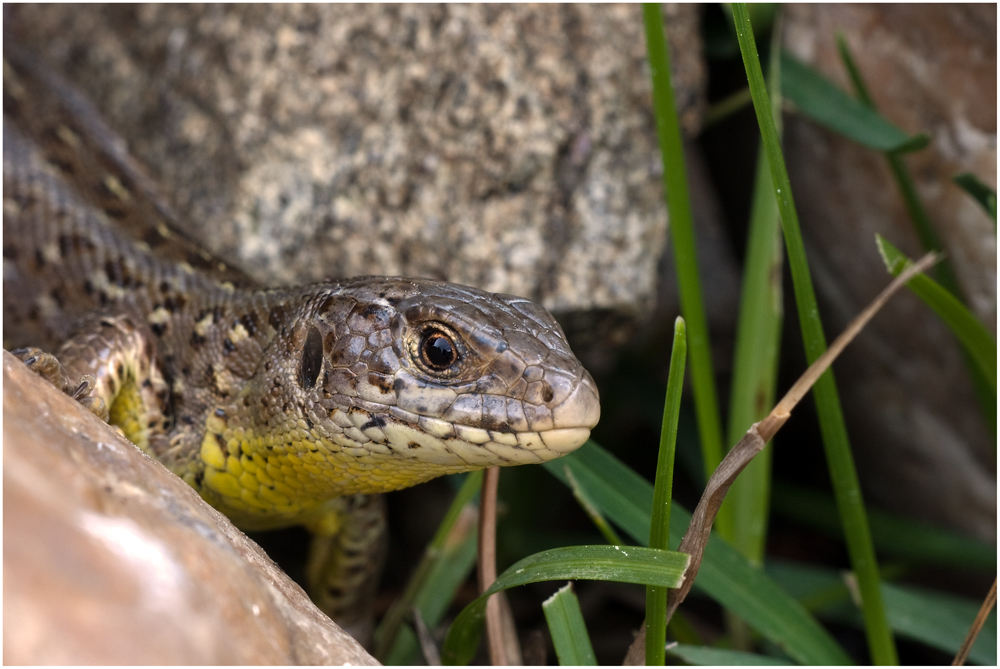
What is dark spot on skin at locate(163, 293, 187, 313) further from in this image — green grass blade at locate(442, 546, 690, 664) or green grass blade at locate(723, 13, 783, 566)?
green grass blade at locate(723, 13, 783, 566)

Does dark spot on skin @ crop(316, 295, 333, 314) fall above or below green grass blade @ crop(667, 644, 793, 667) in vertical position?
above

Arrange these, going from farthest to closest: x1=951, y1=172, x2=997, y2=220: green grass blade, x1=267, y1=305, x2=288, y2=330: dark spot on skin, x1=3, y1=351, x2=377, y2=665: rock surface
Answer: x1=951, y1=172, x2=997, y2=220: green grass blade, x1=267, y1=305, x2=288, y2=330: dark spot on skin, x1=3, y1=351, x2=377, y2=665: rock surface

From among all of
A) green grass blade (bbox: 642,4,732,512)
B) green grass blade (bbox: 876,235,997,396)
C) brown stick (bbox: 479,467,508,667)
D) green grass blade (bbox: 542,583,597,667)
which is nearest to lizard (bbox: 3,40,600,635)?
brown stick (bbox: 479,467,508,667)

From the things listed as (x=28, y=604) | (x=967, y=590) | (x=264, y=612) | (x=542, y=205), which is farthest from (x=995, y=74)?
(x=28, y=604)

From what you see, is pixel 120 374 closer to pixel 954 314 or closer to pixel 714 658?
pixel 714 658

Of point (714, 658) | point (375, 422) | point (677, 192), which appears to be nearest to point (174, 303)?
point (375, 422)

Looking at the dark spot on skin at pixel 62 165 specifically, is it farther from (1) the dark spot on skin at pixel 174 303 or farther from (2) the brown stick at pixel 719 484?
(2) the brown stick at pixel 719 484

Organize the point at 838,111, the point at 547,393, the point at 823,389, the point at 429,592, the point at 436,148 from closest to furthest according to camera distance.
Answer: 1. the point at 547,393
2. the point at 823,389
3. the point at 429,592
4. the point at 838,111
5. the point at 436,148
